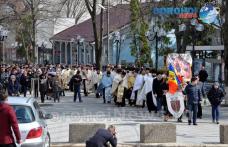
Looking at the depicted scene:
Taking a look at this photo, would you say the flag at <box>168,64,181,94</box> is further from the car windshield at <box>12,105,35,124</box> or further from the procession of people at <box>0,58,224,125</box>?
the car windshield at <box>12,105,35,124</box>

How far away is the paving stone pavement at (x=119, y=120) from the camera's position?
1803 cm

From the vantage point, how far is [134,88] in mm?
26844

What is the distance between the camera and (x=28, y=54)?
77.5m

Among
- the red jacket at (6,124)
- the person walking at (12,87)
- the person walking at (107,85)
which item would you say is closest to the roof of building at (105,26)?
the person walking at (12,87)

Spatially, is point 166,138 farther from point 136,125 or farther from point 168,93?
point 168,93

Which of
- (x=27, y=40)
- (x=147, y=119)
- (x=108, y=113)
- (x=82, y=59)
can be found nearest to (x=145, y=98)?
(x=108, y=113)

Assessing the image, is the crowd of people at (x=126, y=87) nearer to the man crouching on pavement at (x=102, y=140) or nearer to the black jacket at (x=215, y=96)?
the black jacket at (x=215, y=96)

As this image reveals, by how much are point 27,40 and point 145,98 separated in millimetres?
52035

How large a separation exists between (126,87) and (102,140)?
15179mm

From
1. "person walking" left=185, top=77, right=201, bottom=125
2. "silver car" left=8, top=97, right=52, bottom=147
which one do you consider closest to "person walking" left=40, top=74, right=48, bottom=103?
"person walking" left=185, top=77, right=201, bottom=125

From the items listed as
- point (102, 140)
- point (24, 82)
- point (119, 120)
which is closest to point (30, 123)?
point (102, 140)

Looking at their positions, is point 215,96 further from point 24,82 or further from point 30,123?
point 24,82

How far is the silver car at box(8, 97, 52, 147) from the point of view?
12336 mm

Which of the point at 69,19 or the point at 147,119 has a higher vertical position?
the point at 69,19
